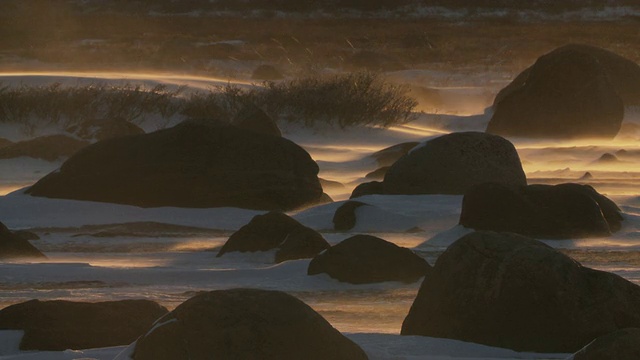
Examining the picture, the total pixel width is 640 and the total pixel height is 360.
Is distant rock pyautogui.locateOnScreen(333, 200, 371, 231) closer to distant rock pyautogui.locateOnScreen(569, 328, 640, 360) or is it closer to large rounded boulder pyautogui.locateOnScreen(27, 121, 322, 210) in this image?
large rounded boulder pyautogui.locateOnScreen(27, 121, 322, 210)

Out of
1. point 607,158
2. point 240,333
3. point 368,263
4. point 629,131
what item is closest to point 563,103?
point 629,131

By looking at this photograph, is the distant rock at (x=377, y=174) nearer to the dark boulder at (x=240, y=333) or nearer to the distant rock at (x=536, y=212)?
the distant rock at (x=536, y=212)

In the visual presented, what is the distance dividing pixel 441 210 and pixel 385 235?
1045 mm

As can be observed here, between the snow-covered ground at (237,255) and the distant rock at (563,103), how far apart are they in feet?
13.8

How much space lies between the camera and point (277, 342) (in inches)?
191

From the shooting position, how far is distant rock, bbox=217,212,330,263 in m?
9.46

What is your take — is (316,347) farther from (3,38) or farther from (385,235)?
(3,38)

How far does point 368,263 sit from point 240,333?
3.80m

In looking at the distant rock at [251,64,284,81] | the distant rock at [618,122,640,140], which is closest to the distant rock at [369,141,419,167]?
the distant rock at [618,122,640,140]

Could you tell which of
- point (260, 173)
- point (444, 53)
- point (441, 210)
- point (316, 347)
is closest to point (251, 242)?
point (441, 210)

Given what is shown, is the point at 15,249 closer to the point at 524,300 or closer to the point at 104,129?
the point at 524,300

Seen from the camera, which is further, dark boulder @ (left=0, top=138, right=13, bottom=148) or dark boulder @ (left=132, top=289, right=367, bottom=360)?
dark boulder @ (left=0, top=138, right=13, bottom=148)

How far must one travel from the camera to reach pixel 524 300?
597 centimetres

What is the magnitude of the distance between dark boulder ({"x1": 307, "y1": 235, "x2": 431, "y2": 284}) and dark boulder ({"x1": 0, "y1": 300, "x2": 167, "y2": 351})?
7.87 feet
